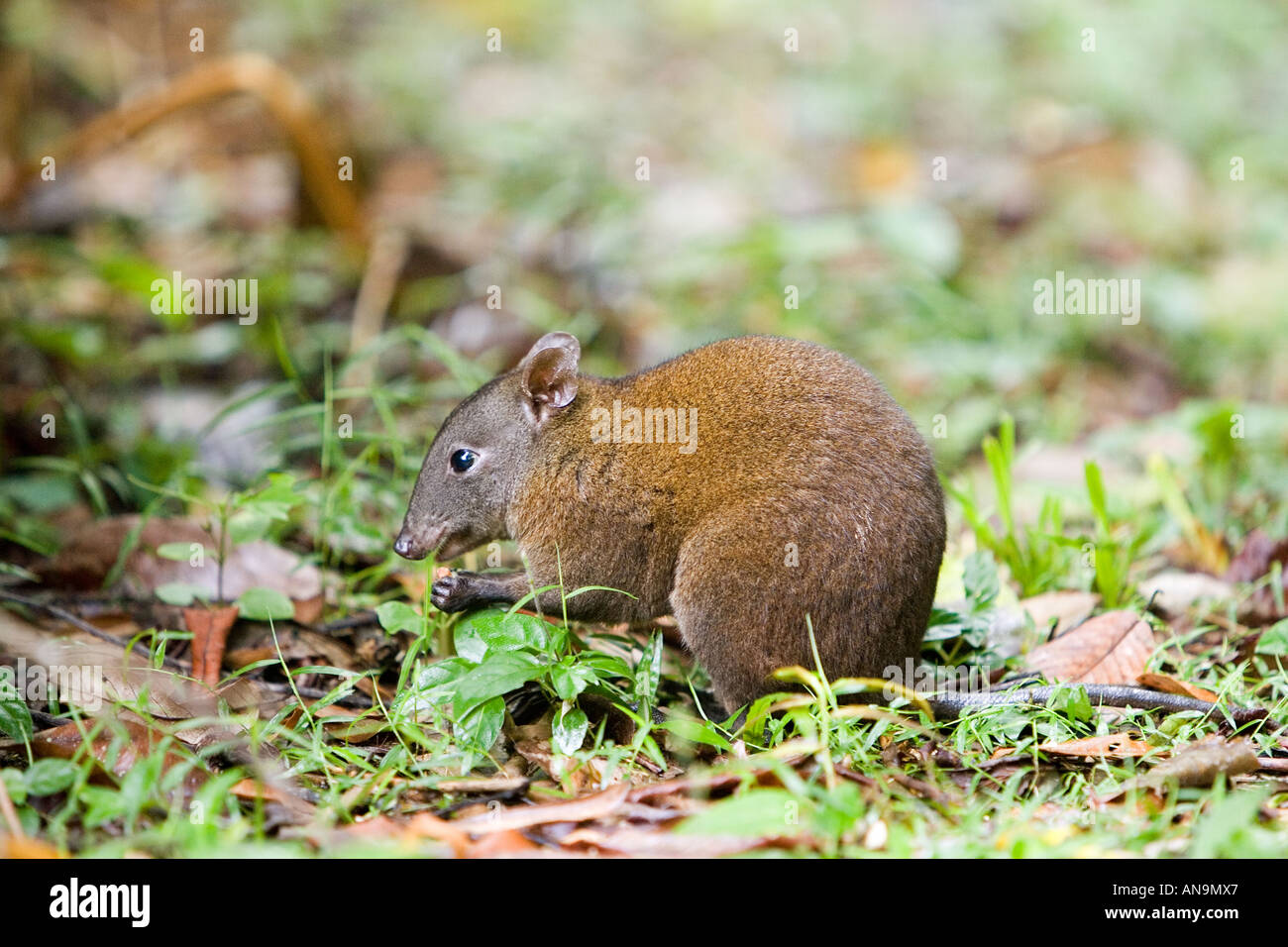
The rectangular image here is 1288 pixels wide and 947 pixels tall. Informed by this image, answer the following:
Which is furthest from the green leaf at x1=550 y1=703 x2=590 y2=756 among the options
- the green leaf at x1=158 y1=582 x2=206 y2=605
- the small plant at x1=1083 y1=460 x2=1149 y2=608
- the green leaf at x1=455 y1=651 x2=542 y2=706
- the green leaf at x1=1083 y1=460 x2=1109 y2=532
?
the green leaf at x1=1083 y1=460 x2=1109 y2=532

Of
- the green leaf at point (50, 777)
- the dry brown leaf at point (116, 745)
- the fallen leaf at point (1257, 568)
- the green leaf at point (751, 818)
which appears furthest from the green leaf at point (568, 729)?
the fallen leaf at point (1257, 568)

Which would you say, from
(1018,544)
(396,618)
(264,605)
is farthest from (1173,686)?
(264,605)

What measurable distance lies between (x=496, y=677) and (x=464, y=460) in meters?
1.41

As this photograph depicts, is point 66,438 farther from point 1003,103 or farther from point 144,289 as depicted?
point 1003,103

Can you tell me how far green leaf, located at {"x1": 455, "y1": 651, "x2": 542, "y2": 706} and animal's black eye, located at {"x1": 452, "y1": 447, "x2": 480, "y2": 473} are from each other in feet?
4.04

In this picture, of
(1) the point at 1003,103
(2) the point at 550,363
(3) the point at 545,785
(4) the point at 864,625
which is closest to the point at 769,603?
(4) the point at 864,625

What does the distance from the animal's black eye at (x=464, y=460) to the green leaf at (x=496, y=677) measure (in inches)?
48.5

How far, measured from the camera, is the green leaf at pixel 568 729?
4.17 metres

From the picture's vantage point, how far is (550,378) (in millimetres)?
5207

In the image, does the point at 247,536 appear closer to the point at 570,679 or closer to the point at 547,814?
the point at 570,679

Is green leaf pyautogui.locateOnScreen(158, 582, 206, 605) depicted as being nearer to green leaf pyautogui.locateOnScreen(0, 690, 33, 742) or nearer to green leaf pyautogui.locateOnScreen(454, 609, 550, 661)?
green leaf pyautogui.locateOnScreen(0, 690, 33, 742)

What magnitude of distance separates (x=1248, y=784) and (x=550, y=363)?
3001 millimetres

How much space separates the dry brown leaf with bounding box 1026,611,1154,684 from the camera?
485 centimetres

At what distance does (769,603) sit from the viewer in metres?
4.42
